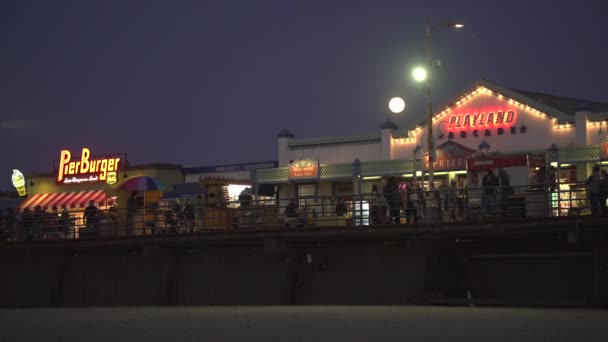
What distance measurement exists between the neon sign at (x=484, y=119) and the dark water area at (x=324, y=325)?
610 inches

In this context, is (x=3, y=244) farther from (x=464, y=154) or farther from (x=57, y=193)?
(x=57, y=193)

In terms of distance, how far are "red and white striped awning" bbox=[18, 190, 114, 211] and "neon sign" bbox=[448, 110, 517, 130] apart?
19.0m

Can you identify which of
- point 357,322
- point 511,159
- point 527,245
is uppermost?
point 511,159

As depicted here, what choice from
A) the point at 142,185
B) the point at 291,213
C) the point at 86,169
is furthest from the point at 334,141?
the point at 86,169

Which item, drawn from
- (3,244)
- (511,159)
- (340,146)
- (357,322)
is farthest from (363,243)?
(340,146)

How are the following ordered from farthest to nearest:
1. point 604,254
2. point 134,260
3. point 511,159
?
point 134,260 < point 511,159 < point 604,254

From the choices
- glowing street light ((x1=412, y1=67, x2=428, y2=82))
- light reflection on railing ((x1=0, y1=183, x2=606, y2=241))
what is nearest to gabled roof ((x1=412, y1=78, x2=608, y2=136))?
light reflection on railing ((x1=0, y1=183, x2=606, y2=241))

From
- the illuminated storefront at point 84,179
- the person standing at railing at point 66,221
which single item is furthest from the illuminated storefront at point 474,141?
the illuminated storefront at point 84,179

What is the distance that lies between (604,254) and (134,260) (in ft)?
44.2

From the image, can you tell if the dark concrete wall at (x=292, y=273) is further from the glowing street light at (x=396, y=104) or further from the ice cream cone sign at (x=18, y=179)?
the ice cream cone sign at (x=18, y=179)

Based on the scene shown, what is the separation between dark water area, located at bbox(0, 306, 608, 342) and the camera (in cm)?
1401

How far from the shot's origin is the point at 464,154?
32750 millimetres

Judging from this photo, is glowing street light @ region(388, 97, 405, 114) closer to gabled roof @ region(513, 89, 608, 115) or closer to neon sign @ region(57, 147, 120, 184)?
gabled roof @ region(513, 89, 608, 115)

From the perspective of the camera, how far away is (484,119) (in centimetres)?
3459
